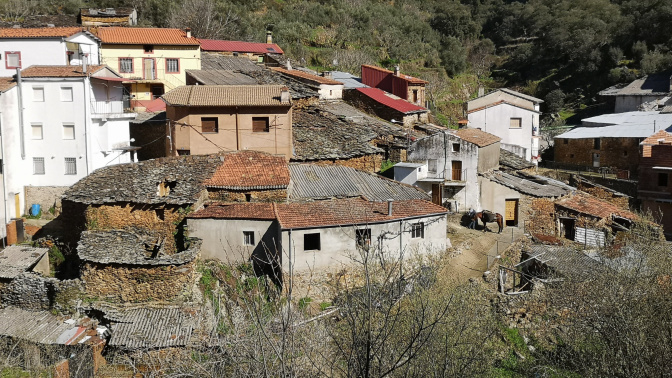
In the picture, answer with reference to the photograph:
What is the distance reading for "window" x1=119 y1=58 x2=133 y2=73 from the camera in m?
35.0

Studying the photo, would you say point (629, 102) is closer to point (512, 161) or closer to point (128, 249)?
point (512, 161)

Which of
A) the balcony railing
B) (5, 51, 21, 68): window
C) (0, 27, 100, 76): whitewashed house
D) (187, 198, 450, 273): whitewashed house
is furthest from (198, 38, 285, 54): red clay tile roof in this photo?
(187, 198, 450, 273): whitewashed house

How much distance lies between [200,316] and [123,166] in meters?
7.68

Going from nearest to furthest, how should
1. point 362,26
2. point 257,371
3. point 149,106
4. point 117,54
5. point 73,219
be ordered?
point 257,371
point 73,219
point 149,106
point 117,54
point 362,26

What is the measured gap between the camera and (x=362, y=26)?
59250 mm

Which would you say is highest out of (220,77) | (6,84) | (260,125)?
(220,77)

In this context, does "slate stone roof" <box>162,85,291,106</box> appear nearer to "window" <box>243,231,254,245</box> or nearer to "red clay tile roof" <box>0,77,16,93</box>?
"red clay tile roof" <box>0,77,16,93</box>

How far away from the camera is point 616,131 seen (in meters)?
38.8

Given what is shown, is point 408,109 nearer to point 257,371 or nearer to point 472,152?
point 472,152

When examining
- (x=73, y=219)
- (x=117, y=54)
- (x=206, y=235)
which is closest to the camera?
(x=206, y=235)

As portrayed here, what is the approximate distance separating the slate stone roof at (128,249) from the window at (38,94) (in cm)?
753

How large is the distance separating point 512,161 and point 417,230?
11.7 meters

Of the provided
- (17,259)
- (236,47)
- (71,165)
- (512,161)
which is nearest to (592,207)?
(512,161)

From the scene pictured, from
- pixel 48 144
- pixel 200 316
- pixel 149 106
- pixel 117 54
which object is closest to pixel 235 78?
pixel 149 106
